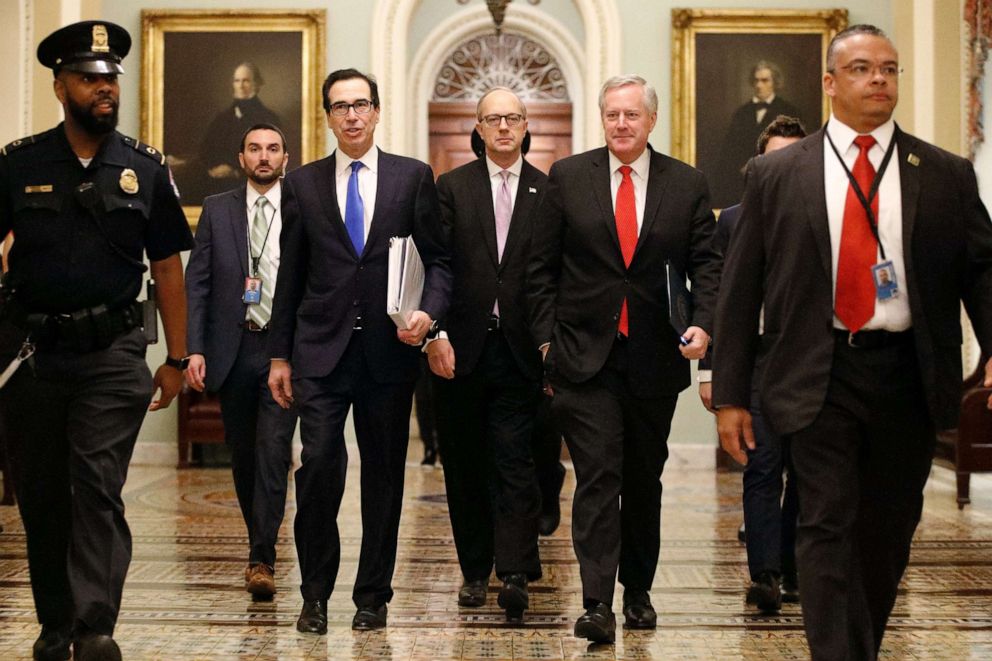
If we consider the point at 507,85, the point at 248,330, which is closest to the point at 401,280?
the point at 248,330

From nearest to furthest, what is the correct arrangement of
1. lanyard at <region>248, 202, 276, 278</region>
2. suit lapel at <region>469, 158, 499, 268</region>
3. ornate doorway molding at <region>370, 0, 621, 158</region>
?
suit lapel at <region>469, 158, 499, 268</region> → lanyard at <region>248, 202, 276, 278</region> → ornate doorway molding at <region>370, 0, 621, 158</region>

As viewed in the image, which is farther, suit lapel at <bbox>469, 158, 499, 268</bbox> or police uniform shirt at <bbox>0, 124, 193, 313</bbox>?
suit lapel at <bbox>469, 158, 499, 268</bbox>

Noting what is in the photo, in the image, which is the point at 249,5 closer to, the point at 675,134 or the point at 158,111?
the point at 158,111

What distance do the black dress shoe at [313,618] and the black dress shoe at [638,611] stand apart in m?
1.05

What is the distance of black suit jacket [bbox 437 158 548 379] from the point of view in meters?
4.94

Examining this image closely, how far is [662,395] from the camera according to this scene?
4.40 meters

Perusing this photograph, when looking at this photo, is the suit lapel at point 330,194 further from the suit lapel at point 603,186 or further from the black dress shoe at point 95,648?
the black dress shoe at point 95,648

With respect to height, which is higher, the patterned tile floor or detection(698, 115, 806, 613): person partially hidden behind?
detection(698, 115, 806, 613): person partially hidden behind

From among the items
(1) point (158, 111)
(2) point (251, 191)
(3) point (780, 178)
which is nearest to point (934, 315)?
(3) point (780, 178)

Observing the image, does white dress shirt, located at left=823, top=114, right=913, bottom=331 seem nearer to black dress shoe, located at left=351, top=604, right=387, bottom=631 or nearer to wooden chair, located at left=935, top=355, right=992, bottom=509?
black dress shoe, located at left=351, top=604, right=387, bottom=631

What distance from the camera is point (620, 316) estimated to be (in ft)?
14.3

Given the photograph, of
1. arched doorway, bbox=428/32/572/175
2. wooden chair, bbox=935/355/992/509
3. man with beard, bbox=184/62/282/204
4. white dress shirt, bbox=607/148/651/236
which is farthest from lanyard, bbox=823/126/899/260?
arched doorway, bbox=428/32/572/175

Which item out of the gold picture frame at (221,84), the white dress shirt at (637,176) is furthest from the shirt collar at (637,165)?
the gold picture frame at (221,84)

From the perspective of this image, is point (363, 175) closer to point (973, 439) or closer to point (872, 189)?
point (872, 189)
